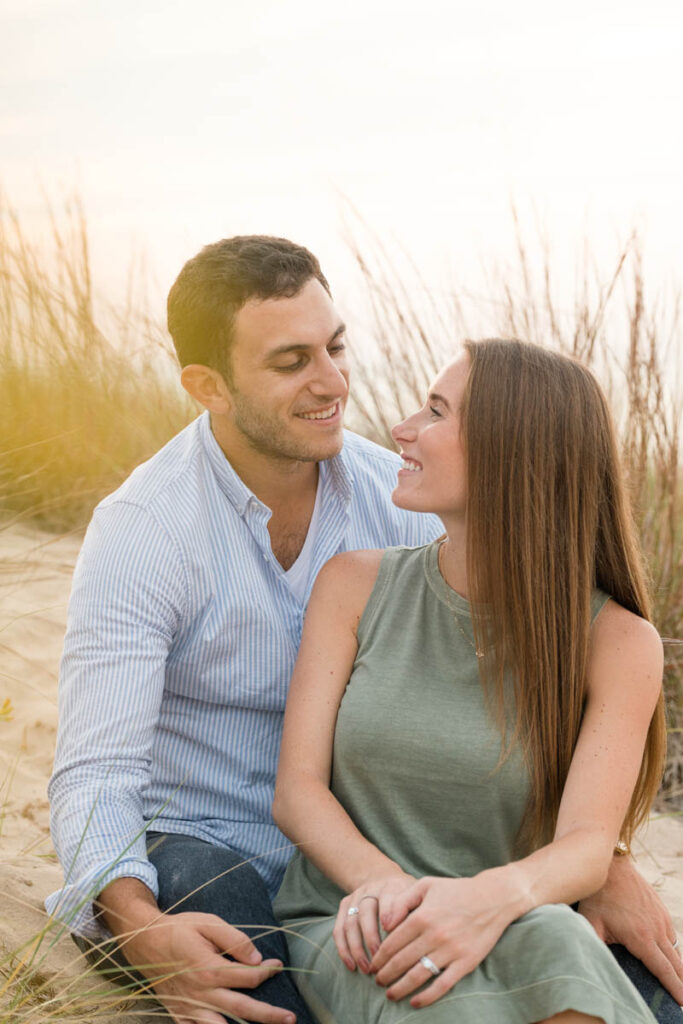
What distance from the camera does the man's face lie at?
2779 millimetres

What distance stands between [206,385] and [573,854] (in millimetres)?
1524

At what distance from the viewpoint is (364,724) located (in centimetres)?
224

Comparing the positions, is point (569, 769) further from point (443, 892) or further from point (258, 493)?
point (258, 493)

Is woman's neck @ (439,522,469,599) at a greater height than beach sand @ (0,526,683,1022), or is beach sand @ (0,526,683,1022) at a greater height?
woman's neck @ (439,522,469,599)

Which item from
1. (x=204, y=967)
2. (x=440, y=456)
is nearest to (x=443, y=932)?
(x=204, y=967)

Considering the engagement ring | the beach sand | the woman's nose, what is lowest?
the beach sand

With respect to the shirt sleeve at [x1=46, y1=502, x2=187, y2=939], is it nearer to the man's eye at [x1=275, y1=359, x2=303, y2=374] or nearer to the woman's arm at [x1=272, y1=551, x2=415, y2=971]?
the woman's arm at [x1=272, y1=551, x2=415, y2=971]

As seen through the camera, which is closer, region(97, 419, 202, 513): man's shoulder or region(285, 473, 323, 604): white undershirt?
region(97, 419, 202, 513): man's shoulder

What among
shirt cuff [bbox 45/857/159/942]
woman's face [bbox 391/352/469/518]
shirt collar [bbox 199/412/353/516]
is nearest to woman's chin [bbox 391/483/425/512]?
woman's face [bbox 391/352/469/518]

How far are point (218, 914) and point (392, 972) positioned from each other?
436 mm

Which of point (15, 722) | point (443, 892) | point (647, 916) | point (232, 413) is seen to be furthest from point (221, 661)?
point (15, 722)

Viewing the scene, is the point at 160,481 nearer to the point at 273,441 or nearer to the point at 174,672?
the point at 273,441

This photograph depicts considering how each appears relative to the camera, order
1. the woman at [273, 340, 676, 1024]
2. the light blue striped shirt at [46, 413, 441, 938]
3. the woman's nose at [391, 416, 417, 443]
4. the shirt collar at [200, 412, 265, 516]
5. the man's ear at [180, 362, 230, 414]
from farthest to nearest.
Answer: the man's ear at [180, 362, 230, 414] → the shirt collar at [200, 412, 265, 516] → the woman's nose at [391, 416, 417, 443] → the light blue striped shirt at [46, 413, 441, 938] → the woman at [273, 340, 676, 1024]

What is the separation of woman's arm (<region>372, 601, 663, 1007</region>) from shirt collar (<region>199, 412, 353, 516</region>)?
82 cm
